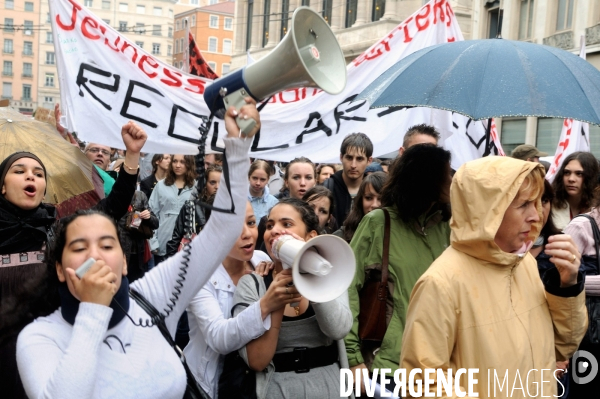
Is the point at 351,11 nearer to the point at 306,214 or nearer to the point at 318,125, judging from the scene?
the point at 318,125

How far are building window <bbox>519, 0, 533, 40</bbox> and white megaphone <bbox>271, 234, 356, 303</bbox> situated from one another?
21081 millimetres

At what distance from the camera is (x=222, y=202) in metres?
2.60

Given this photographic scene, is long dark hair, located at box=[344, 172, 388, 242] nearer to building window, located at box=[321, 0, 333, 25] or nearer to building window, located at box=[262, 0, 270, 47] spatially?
building window, located at box=[321, 0, 333, 25]

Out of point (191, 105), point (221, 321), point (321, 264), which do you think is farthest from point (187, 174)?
point (321, 264)

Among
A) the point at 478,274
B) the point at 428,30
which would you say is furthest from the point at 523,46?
the point at 428,30

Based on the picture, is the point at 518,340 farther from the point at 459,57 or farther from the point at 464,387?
the point at 459,57

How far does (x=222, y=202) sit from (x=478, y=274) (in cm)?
101

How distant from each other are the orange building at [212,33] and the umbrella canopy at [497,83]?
75269 millimetres

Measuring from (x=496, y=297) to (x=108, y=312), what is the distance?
4.67ft

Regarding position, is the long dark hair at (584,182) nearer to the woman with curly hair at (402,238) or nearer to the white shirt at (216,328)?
the woman with curly hair at (402,238)

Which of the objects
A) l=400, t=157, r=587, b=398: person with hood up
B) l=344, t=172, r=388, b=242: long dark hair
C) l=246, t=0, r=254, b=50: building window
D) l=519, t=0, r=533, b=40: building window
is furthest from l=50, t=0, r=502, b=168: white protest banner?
l=246, t=0, r=254, b=50: building window

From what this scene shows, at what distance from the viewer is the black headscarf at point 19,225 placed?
11.6 feet

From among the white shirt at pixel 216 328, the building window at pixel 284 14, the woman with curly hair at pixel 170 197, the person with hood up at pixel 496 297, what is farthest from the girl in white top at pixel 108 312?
the building window at pixel 284 14

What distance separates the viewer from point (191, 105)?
5.99 m
